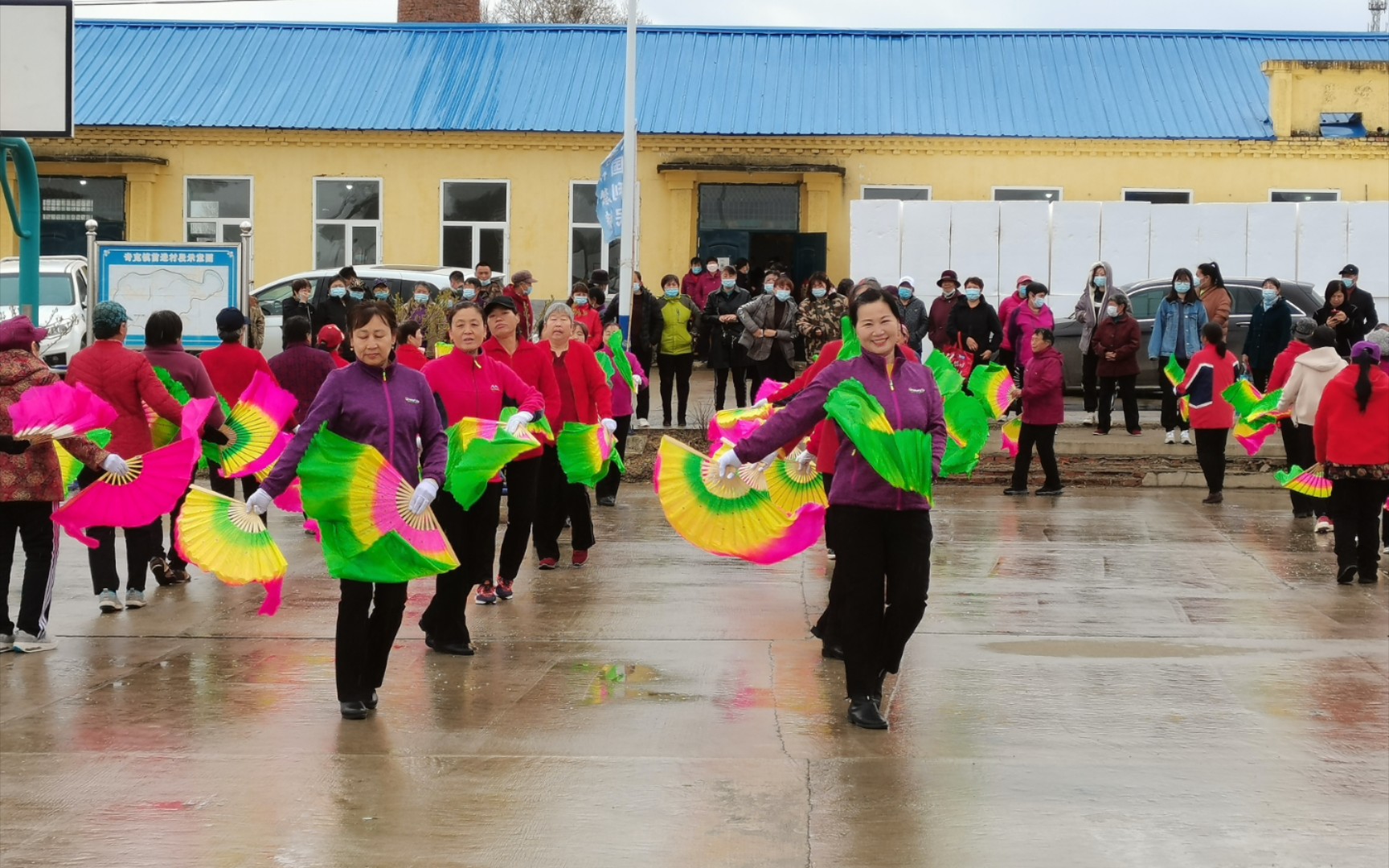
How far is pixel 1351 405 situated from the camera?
11289 mm

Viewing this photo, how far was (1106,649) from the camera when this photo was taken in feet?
29.9

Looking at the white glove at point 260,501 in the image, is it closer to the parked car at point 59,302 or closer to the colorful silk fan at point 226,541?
the colorful silk fan at point 226,541

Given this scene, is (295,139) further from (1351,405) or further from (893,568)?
(893,568)

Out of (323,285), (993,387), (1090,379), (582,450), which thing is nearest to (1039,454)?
(993,387)

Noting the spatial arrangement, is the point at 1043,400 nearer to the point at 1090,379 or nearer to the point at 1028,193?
the point at 1090,379

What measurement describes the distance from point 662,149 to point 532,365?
19634 mm

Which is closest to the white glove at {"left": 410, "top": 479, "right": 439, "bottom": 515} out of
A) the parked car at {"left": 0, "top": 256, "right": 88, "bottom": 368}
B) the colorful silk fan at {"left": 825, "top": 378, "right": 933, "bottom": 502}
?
the colorful silk fan at {"left": 825, "top": 378, "right": 933, "bottom": 502}

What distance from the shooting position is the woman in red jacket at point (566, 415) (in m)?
11.2

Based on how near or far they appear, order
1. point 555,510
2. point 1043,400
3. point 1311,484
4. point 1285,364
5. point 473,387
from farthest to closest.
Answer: point 1043,400 < point 1285,364 < point 1311,484 < point 555,510 < point 473,387

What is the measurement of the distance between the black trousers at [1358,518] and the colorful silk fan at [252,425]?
22.8 feet

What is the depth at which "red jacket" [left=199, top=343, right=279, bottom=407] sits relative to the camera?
12078 mm

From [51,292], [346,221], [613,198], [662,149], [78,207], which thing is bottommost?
[51,292]

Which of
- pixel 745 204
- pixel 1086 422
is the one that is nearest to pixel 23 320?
pixel 1086 422

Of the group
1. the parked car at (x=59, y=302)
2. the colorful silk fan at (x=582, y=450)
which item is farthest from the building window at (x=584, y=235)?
the colorful silk fan at (x=582, y=450)
